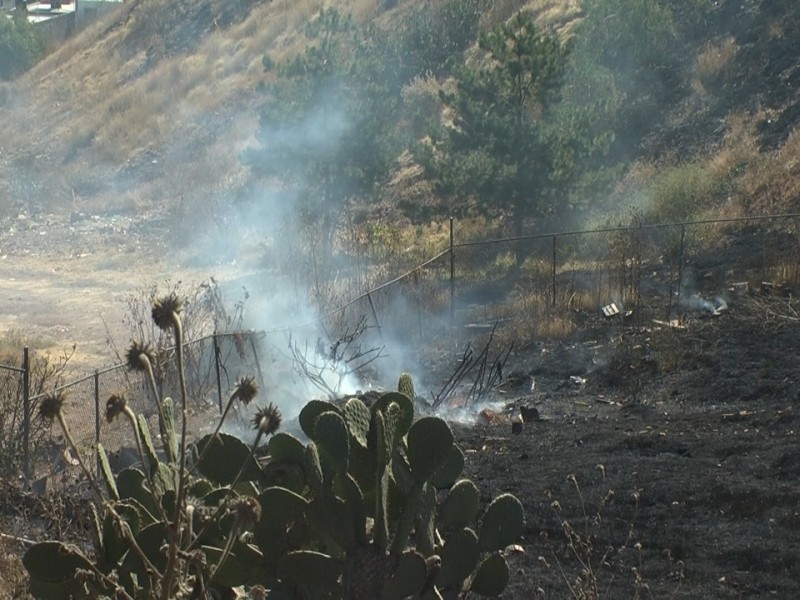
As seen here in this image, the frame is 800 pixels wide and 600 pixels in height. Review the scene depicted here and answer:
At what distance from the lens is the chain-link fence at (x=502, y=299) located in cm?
1303

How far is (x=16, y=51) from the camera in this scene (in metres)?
56.1

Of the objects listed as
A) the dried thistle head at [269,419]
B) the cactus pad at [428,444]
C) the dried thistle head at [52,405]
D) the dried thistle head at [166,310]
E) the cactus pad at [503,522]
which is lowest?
the cactus pad at [503,522]

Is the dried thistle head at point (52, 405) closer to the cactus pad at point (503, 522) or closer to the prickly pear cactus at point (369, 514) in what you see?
Answer: the prickly pear cactus at point (369, 514)

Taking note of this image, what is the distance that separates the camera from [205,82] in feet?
147

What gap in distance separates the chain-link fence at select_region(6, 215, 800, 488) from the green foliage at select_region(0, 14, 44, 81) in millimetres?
39203

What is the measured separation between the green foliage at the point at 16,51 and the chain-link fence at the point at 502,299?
3920cm

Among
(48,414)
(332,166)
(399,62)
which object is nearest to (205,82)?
(399,62)

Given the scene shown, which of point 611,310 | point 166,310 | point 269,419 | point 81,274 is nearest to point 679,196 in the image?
point 611,310

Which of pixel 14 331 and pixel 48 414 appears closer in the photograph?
pixel 48 414

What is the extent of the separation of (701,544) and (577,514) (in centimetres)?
84

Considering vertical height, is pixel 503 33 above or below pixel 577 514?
above

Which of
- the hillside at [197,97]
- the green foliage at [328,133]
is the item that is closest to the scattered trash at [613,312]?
the green foliage at [328,133]

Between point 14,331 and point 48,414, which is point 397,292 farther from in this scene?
point 48,414

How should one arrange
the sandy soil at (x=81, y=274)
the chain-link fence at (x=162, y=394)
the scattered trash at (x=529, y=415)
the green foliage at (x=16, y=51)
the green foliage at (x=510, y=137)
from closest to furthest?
the scattered trash at (x=529, y=415) < the chain-link fence at (x=162, y=394) < the green foliage at (x=510, y=137) < the sandy soil at (x=81, y=274) < the green foliage at (x=16, y=51)
